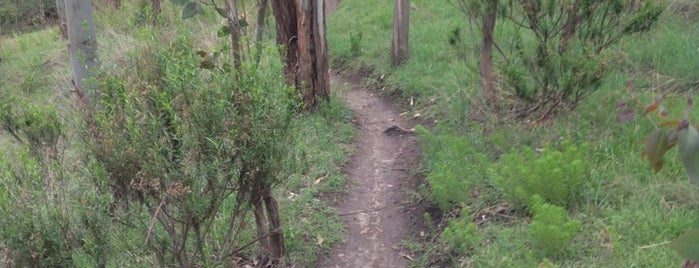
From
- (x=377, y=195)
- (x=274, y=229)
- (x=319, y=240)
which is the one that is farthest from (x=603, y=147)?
(x=274, y=229)

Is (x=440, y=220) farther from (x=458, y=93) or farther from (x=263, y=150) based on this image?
(x=458, y=93)

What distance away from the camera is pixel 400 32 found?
9.41 metres

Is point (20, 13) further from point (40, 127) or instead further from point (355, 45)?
point (40, 127)

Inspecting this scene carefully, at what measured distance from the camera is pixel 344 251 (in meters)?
4.92

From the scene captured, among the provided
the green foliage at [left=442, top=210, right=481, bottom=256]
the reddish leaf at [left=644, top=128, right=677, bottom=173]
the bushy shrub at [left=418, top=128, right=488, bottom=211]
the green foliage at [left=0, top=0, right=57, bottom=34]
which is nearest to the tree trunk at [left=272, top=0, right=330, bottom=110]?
the bushy shrub at [left=418, top=128, right=488, bottom=211]

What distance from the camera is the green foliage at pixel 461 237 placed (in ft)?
14.2

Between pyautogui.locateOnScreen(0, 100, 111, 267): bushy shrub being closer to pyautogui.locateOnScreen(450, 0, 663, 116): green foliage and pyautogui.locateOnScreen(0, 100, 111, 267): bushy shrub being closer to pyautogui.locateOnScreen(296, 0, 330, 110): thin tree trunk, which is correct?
pyautogui.locateOnScreen(450, 0, 663, 116): green foliage

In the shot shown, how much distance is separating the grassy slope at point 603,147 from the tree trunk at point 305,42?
1213 mm

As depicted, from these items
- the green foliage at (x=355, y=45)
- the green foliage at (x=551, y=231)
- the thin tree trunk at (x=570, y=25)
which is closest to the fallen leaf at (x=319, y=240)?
the green foliage at (x=551, y=231)

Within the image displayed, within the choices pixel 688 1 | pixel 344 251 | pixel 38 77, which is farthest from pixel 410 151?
pixel 38 77

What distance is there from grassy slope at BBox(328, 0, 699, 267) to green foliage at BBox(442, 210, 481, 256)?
0.04 metres

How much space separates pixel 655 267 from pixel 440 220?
68.5 inches

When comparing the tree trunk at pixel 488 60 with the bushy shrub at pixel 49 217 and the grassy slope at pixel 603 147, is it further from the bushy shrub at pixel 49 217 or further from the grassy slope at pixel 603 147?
the bushy shrub at pixel 49 217

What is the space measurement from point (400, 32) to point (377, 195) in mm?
4041
